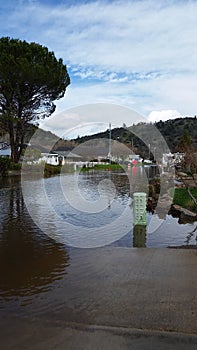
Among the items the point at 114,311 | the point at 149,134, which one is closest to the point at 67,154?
the point at 149,134

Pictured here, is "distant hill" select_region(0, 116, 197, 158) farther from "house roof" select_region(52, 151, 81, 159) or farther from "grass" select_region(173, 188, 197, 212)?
"grass" select_region(173, 188, 197, 212)

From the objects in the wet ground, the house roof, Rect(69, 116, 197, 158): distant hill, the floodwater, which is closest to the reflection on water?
the floodwater

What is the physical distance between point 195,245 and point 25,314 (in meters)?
3.87

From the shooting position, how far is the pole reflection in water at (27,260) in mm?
4527

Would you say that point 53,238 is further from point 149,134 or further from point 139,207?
point 149,134

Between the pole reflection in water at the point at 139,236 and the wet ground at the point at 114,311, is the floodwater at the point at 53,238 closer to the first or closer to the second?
the pole reflection in water at the point at 139,236

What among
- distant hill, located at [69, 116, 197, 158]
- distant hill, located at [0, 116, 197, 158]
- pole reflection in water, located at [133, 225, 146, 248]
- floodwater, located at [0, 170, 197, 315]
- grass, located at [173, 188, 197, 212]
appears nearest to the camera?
floodwater, located at [0, 170, 197, 315]

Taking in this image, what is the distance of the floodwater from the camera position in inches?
174

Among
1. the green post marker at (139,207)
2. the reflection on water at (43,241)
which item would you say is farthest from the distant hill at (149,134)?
→ the green post marker at (139,207)

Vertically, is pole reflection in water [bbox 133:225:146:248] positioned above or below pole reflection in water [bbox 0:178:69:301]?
above

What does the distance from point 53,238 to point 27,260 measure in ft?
4.96

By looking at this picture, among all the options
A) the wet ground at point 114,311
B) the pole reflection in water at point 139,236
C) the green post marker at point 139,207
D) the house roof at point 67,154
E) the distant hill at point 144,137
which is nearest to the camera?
the wet ground at point 114,311

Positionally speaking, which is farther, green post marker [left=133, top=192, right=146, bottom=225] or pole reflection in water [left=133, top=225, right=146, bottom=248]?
green post marker [left=133, top=192, right=146, bottom=225]

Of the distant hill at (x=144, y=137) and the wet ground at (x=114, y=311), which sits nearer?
the wet ground at (x=114, y=311)
